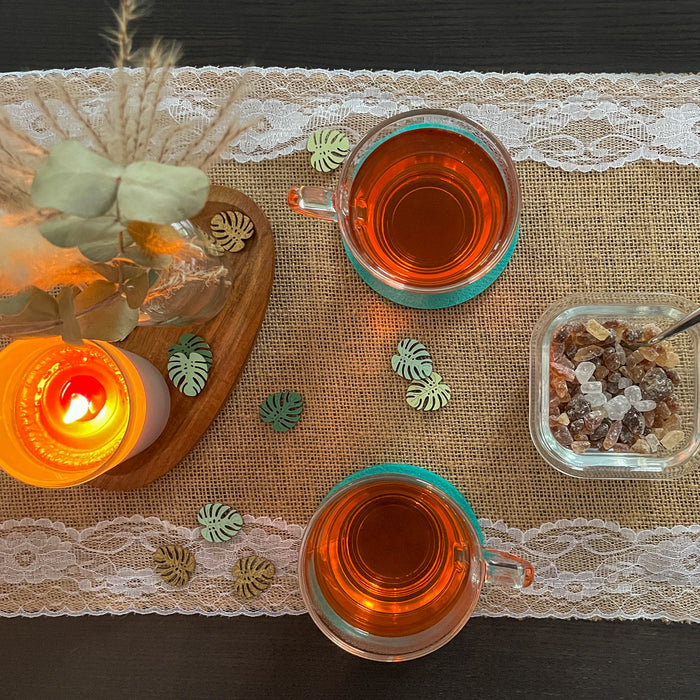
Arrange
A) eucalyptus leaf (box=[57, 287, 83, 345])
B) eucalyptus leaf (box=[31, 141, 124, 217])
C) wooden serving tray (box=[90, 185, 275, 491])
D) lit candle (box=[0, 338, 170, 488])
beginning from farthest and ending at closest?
wooden serving tray (box=[90, 185, 275, 491]) → lit candle (box=[0, 338, 170, 488]) → eucalyptus leaf (box=[57, 287, 83, 345]) → eucalyptus leaf (box=[31, 141, 124, 217])

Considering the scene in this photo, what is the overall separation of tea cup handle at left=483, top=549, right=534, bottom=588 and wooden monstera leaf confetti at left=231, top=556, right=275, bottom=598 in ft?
0.82

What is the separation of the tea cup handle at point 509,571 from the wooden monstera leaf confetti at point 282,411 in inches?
10.2

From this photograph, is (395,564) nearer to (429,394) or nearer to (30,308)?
(429,394)

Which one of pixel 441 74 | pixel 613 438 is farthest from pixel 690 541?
pixel 441 74

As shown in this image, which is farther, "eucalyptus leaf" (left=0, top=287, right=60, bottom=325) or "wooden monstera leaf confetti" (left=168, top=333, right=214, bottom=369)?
"wooden monstera leaf confetti" (left=168, top=333, right=214, bottom=369)

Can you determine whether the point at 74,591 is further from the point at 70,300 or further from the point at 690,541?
the point at 690,541

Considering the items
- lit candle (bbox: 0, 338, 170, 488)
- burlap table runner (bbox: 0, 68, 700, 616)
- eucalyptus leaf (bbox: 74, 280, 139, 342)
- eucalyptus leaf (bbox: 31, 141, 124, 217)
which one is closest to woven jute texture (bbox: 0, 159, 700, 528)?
burlap table runner (bbox: 0, 68, 700, 616)

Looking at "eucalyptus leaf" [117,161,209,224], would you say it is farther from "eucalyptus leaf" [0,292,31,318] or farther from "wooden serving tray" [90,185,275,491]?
"wooden serving tray" [90,185,275,491]

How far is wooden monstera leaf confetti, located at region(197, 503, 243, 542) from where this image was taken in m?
0.74

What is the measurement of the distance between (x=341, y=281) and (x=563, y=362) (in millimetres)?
264

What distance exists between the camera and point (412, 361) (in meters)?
0.74

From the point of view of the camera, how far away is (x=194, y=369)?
72 cm

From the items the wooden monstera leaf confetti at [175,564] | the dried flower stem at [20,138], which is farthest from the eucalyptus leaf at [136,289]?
the wooden monstera leaf confetti at [175,564]

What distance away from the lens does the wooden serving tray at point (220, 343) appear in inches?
28.7
